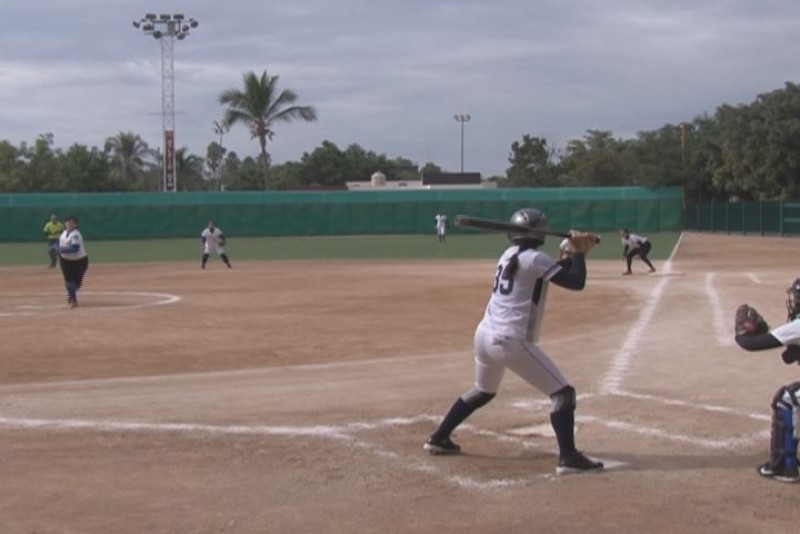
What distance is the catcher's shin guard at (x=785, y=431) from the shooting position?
6.41 metres

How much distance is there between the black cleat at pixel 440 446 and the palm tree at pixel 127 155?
90797mm

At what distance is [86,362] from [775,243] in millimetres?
39073

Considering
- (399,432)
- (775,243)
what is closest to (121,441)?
(399,432)

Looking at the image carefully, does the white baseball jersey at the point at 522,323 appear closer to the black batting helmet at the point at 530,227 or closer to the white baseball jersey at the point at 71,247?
the black batting helmet at the point at 530,227

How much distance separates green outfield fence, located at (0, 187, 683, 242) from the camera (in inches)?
2355

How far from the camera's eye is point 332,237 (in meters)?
60.4

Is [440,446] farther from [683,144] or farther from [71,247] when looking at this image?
[683,144]

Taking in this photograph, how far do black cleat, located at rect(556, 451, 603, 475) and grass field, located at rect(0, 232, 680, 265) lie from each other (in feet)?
95.2

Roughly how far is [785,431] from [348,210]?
186ft

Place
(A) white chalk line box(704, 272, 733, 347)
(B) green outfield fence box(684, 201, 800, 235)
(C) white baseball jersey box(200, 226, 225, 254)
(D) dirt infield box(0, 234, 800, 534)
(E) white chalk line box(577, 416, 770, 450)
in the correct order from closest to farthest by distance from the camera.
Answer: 1. (D) dirt infield box(0, 234, 800, 534)
2. (E) white chalk line box(577, 416, 770, 450)
3. (A) white chalk line box(704, 272, 733, 347)
4. (C) white baseball jersey box(200, 226, 225, 254)
5. (B) green outfield fence box(684, 201, 800, 235)

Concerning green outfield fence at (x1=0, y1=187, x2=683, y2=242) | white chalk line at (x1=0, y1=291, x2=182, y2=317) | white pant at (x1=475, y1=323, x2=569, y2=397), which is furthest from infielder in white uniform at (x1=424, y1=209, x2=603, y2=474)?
green outfield fence at (x1=0, y1=187, x2=683, y2=242)

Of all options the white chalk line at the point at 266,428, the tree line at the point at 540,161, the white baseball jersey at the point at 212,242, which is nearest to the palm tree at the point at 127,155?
the tree line at the point at 540,161

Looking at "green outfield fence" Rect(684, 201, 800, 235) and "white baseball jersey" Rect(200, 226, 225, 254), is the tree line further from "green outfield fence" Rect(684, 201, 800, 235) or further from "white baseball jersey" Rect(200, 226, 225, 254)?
"white baseball jersey" Rect(200, 226, 225, 254)

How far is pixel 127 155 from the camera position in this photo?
323 feet
